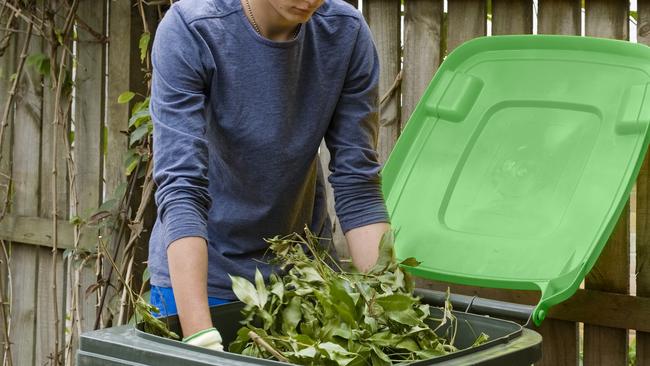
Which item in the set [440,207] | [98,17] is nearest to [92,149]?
[98,17]

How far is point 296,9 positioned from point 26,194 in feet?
7.92

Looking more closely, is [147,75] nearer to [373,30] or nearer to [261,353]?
[373,30]

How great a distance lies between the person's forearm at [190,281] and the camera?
2000 mm

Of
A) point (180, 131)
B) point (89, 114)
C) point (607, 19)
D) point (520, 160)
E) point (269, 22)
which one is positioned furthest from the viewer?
point (89, 114)

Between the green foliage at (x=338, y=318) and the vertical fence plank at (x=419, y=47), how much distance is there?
51.9 inches

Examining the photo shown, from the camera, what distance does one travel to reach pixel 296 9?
2.24 meters

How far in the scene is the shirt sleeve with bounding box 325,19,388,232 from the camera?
2.50 meters

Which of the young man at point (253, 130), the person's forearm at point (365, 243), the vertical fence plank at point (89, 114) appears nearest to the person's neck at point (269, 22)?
the young man at point (253, 130)

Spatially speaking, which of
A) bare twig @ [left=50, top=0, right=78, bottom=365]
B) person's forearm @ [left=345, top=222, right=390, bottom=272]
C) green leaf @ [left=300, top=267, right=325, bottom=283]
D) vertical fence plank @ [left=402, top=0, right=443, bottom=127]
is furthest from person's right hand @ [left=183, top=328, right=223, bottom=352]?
bare twig @ [left=50, top=0, right=78, bottom=365]

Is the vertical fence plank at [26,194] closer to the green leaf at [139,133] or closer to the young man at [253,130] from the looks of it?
the green leaf at [139,133]

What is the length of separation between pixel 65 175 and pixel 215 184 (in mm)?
1854

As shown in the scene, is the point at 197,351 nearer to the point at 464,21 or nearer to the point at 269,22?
the point at 269,22

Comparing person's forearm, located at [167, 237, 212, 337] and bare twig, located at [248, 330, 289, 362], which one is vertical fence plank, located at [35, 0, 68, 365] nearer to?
person's forearm, located at [167, 237, 212, 337]

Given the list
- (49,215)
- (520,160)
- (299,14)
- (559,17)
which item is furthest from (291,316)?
(49,215)
